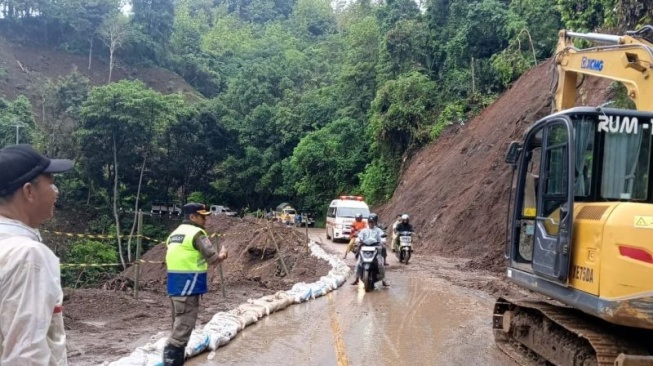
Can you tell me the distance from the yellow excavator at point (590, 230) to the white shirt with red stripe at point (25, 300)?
5012 mm

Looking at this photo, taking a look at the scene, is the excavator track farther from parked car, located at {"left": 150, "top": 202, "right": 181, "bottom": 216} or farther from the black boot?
parked car, located at {"left": 150, "top": 202, "right": 181, "bottom": 216}

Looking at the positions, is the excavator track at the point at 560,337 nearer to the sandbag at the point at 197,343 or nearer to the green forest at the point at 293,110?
the sandbag at the point at 197,343

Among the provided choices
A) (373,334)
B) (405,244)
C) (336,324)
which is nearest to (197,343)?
(373,334)

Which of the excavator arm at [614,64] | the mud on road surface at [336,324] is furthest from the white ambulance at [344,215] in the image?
the excavator arm at [614,64]

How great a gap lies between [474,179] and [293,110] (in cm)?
2883

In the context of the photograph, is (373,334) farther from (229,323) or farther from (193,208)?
(193,208)

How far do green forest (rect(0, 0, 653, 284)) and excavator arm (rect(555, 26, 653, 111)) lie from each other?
14172 millimetres

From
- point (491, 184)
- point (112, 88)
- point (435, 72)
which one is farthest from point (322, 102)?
point (491, 184)

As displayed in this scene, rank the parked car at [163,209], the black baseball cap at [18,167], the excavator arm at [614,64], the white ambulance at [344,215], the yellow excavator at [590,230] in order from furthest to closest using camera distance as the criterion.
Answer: the parked car at [163,209] < the white ambulance at [344,215] < the excavator arm at [614,64] < the yellow excavator at [590,230] < the black baseball cap at [18,167]

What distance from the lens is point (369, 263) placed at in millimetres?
14078

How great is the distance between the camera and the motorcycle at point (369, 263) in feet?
46.1

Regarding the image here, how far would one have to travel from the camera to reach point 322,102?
53.4 metres

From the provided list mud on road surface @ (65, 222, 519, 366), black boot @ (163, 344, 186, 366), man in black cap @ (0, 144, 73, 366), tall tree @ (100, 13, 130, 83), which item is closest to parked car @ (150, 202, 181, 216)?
tall tree @ (100, 13, 130, 83)

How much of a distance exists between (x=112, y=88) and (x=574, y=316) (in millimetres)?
38271
